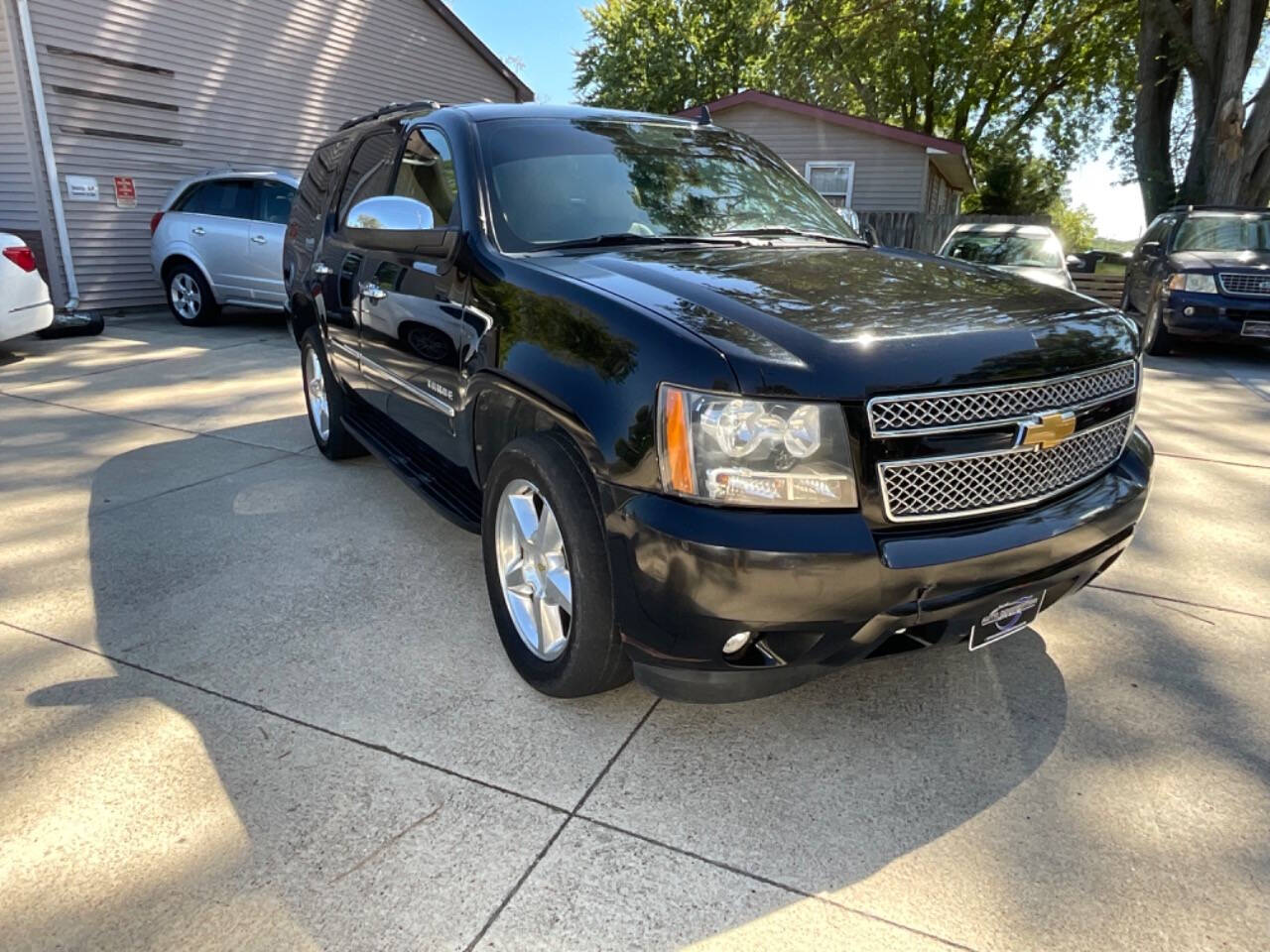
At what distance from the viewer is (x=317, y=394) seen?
17.6 feet

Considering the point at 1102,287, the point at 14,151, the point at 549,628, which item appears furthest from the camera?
the point at 1102,287

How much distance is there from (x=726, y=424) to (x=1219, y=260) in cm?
986

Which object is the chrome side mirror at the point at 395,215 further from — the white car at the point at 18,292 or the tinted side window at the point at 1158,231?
the tinted side window at the point at 1158,231

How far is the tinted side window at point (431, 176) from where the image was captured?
3424mm

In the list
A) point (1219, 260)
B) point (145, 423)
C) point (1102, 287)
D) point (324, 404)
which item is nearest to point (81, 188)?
point (145, 423)

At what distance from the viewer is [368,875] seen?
2.11 m

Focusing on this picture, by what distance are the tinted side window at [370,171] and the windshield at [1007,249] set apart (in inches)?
315

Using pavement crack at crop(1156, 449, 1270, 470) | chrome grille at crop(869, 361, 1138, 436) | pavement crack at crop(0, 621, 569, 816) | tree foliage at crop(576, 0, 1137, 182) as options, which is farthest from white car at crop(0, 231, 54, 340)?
tree foliage at crop(576, 0, 1137, 182)

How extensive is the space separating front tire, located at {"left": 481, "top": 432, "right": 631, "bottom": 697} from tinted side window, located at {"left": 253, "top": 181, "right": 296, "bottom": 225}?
8.55 meters

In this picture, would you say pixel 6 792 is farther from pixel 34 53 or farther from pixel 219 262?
pixel 34 53

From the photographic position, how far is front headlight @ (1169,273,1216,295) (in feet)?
30.9

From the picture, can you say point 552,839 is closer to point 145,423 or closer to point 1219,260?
point 145,423

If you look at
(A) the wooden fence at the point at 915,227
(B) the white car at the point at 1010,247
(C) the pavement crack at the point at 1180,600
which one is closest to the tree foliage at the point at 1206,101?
(A) the wooden fence at the point at 915,227

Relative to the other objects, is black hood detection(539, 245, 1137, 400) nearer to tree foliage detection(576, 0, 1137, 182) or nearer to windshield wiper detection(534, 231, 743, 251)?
windshield wiper detection(534, 231, 743, 251)
